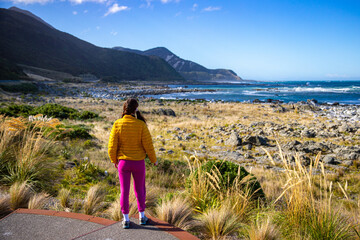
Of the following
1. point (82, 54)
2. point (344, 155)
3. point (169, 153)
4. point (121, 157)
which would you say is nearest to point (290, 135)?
point (344, 155)

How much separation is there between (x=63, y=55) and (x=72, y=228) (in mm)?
146099

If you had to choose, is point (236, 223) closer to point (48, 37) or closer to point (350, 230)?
point (350, 230)

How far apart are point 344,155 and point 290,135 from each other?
15.4 ft

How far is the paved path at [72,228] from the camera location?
3.00 m

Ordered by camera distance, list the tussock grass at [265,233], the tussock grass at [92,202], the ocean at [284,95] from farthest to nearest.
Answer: the ocean at [284,95]
the tussock grass at [92,202]
the tussock grass at [265,233]

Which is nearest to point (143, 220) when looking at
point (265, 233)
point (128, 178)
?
point (128, 178)

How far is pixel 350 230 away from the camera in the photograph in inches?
124

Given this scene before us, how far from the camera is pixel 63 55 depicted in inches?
5037

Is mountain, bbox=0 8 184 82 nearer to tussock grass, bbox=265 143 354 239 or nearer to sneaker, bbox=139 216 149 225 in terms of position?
sneaker, bbox=139 216 149 225

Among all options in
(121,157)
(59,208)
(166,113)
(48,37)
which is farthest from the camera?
(48,37)

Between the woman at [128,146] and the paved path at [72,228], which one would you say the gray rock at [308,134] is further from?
the woman at [128,146]

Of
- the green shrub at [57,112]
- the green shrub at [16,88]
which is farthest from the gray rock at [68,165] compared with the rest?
the green shrub at [16,88]

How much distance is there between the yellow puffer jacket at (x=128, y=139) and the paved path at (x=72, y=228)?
0.99 m

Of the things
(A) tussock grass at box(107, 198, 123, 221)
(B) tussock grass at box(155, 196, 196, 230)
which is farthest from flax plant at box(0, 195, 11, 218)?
(B) tussock grass at box(155, 196, 196, 230)
